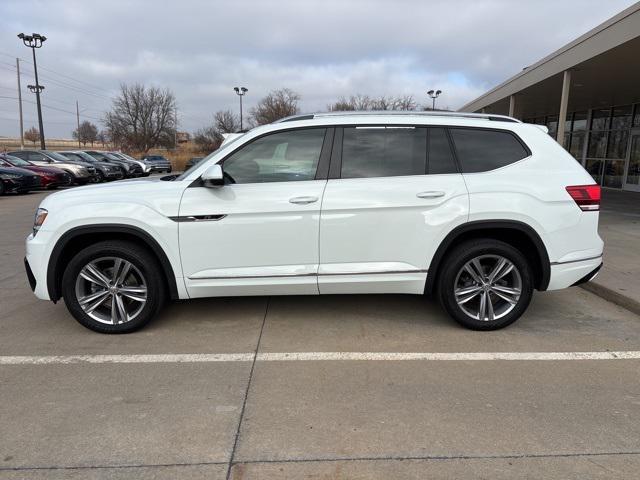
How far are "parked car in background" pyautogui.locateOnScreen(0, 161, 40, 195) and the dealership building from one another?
17512mm

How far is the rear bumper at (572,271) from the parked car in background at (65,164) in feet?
68.6

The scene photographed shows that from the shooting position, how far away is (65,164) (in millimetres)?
21328

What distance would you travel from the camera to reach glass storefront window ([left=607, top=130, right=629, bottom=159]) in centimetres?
1861

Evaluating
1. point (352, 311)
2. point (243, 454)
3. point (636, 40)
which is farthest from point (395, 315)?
point (636, 40)

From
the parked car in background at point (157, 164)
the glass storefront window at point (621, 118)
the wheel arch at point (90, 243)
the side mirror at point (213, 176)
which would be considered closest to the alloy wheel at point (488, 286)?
the side mirror at point (213, 176)

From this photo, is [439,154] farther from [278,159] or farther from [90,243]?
[90,243]

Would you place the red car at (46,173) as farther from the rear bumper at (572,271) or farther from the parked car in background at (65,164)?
Answer: the rear bumper at (572,271)

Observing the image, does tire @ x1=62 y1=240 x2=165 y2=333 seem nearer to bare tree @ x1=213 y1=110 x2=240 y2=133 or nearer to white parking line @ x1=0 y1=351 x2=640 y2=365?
white parking line @ x1=0 y1=351 x2=640 y2=365

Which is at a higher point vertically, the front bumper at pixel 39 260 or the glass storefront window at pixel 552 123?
the glass storefront window at pixel 552 123

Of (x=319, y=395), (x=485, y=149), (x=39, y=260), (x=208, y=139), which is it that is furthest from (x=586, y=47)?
(x=208, y=139)

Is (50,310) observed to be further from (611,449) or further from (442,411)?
(611,449)

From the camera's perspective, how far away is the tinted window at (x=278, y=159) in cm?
420

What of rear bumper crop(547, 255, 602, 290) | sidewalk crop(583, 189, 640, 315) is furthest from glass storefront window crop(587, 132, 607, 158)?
rear bumper crop(547, 255, 602, 290)

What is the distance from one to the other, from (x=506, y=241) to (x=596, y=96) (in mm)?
15602
